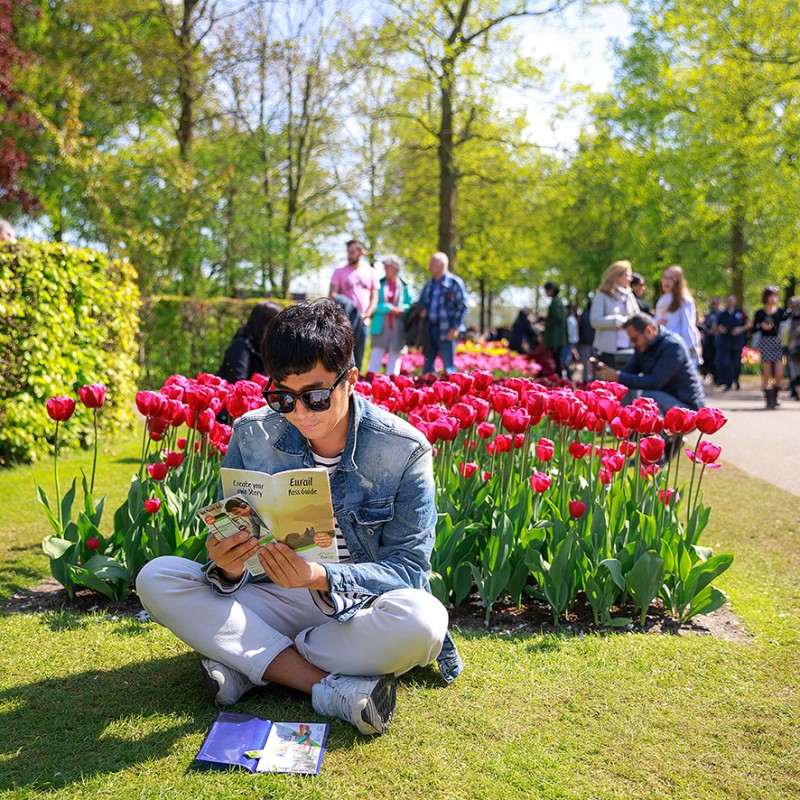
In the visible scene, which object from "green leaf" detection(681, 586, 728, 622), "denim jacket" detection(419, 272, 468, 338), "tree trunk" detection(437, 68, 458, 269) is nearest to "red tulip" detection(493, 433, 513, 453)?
"green leaf" detection(681, 586, 728, 622)

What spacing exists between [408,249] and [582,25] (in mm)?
12763

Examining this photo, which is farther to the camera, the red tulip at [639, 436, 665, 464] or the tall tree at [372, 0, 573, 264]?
the tall tree at [372, 0, 573, 264]

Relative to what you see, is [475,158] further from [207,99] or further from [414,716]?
[414,716]

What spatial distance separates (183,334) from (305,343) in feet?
33.9

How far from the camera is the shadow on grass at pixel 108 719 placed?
2.77m

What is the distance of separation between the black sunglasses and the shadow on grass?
1.03 meters

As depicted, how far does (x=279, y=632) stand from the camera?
3256mm

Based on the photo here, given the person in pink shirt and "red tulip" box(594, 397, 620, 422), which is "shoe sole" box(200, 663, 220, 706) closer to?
"red tulip" box(594, 397, 620, 422)

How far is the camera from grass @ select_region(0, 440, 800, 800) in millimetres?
2713

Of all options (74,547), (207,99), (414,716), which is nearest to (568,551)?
(414,716)

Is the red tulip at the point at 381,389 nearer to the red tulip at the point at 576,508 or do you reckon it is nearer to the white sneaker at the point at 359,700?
the red tulip at the point at 576,508

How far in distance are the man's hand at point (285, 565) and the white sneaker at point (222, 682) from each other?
0.55m

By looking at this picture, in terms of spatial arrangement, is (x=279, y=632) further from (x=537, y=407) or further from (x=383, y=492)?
(x=537, y=407)

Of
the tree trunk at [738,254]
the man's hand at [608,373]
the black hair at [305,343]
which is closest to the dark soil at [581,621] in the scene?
the black hair at [305,343]
